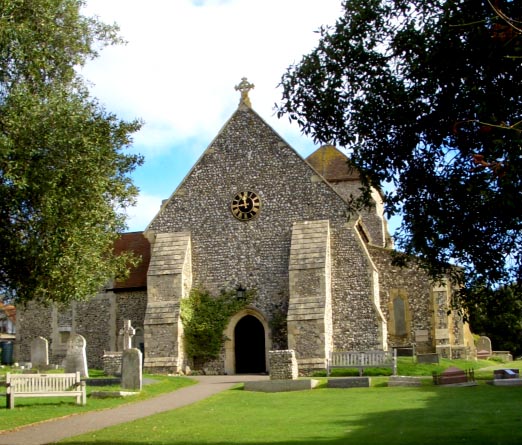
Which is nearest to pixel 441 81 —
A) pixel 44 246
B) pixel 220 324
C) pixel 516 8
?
pixel 516 8

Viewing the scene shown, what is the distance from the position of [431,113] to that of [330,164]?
110 feet

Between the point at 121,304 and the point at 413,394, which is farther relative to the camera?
the point at 121,304

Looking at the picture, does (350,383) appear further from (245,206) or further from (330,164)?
(330,164)

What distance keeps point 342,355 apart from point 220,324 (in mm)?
5894

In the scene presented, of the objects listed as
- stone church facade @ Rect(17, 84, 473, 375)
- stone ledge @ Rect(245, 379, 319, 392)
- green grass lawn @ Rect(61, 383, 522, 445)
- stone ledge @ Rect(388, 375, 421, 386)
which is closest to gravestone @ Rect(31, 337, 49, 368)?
stone church facade @ Rect(17, 84, 473, 375)

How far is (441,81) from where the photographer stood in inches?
415

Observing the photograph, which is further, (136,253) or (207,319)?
(136,253)

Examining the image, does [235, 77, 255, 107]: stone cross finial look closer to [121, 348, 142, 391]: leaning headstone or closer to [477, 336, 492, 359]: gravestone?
[121, 348, 142, 391]: leaning headstone

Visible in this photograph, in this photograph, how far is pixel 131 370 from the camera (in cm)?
2045

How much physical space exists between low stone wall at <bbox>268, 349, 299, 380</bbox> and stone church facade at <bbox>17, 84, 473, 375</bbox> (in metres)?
3.68

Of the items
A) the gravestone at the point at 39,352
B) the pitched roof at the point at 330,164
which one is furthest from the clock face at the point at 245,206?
the pitched roof at the point at 330,164

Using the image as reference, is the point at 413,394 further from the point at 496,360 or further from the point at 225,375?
the point at 496,360

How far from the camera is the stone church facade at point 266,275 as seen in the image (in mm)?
28484

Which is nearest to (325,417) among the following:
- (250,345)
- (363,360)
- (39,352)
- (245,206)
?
(363,360)
